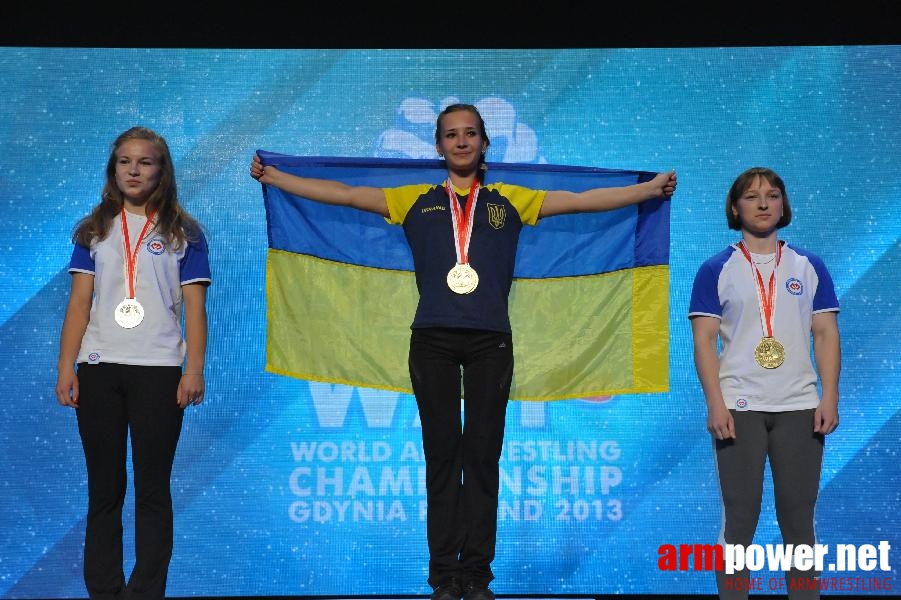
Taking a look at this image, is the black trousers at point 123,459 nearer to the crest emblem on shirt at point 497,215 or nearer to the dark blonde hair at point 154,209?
the dark blonde hair at point 154,209

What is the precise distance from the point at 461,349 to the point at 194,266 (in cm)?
89

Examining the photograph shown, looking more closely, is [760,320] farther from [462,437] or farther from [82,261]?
[82,261]

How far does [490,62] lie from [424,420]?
6.10ft

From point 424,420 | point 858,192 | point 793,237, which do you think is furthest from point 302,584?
point 858,192

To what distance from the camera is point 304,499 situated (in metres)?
4.16

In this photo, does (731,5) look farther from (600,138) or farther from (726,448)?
(726,448)

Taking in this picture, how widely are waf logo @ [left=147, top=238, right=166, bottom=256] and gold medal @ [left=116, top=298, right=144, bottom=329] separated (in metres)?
0.17

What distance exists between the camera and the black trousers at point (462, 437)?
302 cm

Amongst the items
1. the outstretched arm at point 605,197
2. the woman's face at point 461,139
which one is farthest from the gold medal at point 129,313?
the outstretched arm at point 605,197

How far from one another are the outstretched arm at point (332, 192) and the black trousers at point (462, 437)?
50cm

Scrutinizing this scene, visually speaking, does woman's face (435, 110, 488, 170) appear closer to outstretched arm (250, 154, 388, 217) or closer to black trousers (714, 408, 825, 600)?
outstretched arm (250, 154, 388, 217)

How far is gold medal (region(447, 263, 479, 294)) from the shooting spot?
3.11 metres

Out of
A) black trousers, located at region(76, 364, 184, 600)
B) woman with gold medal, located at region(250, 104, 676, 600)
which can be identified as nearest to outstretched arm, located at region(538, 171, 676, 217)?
woman with gold medal, located at region(250, 104, 676, 600)

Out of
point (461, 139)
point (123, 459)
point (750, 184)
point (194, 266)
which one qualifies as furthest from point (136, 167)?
point (750, 184)
